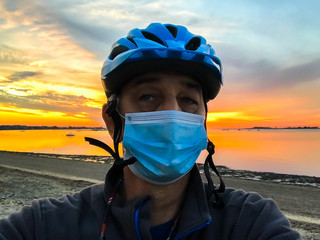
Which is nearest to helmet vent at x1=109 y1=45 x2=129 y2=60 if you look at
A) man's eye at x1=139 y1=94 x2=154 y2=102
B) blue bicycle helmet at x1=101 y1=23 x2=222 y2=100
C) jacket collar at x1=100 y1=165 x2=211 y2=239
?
blue bicycle helmet at x1=101 y1=23 x2=222 y2=100

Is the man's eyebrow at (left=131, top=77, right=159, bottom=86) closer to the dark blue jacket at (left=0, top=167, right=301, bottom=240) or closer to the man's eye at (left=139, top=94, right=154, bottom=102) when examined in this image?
the man's eye at (left=139, top=94, right=154, bottom=102)

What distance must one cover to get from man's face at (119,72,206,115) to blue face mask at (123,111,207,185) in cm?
6

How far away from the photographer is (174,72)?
2121 mm

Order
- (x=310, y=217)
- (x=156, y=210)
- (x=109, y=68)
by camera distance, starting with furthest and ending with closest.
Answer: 1. (x=310, y=217)
2. (x=109, y=68)
3. (x=156, y=210)

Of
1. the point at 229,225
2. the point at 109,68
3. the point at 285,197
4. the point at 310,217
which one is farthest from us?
the point at 285,197

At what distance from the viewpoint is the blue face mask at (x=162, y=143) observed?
80.5 inches

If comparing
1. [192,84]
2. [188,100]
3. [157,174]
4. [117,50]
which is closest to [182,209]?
[157,174]

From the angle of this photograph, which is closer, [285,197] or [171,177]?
[171,177]

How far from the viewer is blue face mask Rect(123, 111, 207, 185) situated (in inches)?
80.5

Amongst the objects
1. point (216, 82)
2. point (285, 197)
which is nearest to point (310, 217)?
point (285, 197)

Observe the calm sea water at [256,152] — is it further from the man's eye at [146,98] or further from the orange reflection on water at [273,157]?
the man's eye at [146,98]

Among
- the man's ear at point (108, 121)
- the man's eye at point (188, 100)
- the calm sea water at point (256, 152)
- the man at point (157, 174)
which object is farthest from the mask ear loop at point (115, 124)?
the calm sea water at point (256, 152)

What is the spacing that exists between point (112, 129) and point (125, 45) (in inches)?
29.7

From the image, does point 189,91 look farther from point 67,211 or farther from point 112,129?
point 67,211
